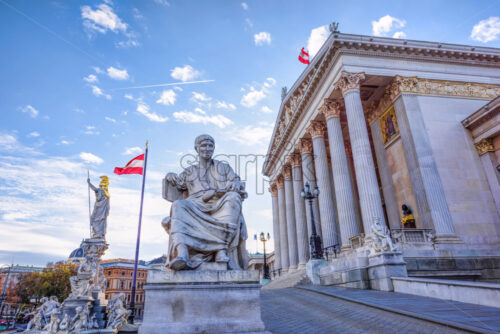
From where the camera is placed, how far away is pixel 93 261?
40.3 feet

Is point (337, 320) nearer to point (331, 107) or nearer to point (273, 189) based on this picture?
point (331, 107)

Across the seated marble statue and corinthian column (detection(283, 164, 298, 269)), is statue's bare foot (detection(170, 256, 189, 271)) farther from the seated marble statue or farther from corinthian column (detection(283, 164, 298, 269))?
corinthian column (detection(283, 164, 298, 269))

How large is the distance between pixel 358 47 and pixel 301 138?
9.12 m

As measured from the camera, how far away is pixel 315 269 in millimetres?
15680

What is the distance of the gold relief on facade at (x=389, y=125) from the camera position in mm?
19125

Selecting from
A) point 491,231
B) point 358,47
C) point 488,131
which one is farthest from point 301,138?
point 491,231

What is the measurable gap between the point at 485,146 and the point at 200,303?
19.8 metres

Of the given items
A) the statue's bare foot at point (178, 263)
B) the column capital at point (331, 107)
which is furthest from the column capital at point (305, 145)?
the statue's bare foot at point (178, 263)

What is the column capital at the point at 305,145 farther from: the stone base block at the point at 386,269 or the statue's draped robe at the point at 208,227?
the statue's draped robe at the point at 208,227

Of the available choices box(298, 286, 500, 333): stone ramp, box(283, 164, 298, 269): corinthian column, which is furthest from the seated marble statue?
box(283, 164, 298, 269): corinthian column

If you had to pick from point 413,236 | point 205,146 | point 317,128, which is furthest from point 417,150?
point 205,146

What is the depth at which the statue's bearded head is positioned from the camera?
5305mm

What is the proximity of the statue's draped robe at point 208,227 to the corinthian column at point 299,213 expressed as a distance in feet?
69.5

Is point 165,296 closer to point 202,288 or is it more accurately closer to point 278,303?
point 202,288
